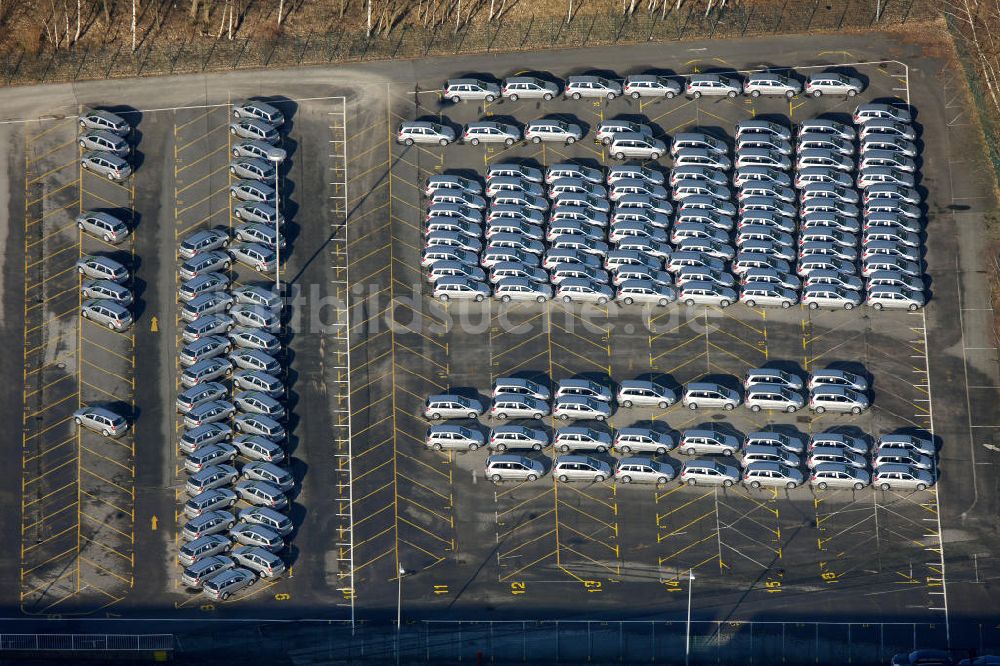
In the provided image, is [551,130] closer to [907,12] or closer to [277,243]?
[277,243]

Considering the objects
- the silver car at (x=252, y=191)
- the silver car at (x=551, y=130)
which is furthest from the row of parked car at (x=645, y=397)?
the silver car at (x=252, y=191)

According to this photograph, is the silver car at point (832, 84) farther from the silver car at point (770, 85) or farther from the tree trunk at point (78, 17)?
the tree trunk at point (78, 17)

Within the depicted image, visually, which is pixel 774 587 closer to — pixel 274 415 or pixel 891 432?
pixel 891 432

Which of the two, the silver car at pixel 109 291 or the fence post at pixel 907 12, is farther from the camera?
the fence post at pixel 907 12

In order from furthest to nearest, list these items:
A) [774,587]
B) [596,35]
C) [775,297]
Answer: [596,35]
[775,297]
[774,587]

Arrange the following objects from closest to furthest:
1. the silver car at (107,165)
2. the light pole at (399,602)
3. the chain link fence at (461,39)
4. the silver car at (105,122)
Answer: the light pole at (399,602) < the silver car at (107,165) < the silver car at (105,122) < the chain link fence at (461,39)

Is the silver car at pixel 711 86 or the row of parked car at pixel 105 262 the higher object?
the silver car at pixel 711 86

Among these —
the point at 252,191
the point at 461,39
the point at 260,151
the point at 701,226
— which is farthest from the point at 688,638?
the point at 461,39

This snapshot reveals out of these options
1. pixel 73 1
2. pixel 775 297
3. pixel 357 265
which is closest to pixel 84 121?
pixel 73 1
